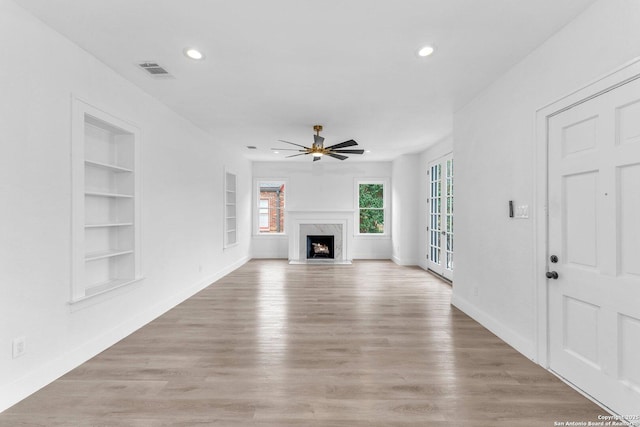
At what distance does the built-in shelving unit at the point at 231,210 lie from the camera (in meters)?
6.38

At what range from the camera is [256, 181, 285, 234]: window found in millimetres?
8375

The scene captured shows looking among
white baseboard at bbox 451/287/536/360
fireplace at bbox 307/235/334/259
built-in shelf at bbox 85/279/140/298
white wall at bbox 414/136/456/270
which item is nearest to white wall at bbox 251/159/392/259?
fireplace at bbox 307/235/334/259

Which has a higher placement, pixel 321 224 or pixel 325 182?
pixel 325 182

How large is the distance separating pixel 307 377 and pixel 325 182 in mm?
6169

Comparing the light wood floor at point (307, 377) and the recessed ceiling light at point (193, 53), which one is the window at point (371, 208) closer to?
the light wood floor at point (307, 377)

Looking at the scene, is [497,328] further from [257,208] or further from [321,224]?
[257,208]

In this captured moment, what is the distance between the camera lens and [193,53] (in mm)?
2605

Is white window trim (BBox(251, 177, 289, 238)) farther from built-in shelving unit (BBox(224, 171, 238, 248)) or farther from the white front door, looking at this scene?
the white front door

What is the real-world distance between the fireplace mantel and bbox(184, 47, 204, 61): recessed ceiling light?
5379mm

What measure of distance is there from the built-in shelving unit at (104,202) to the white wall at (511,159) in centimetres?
376

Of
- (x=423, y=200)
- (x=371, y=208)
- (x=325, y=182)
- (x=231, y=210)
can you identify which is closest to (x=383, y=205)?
(x=371, y=208)

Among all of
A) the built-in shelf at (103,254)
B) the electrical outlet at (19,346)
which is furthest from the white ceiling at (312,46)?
the electrical outlet at (19,346)

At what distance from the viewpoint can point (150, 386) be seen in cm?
225

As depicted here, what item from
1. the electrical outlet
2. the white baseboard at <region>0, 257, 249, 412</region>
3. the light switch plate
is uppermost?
the light switch plate
